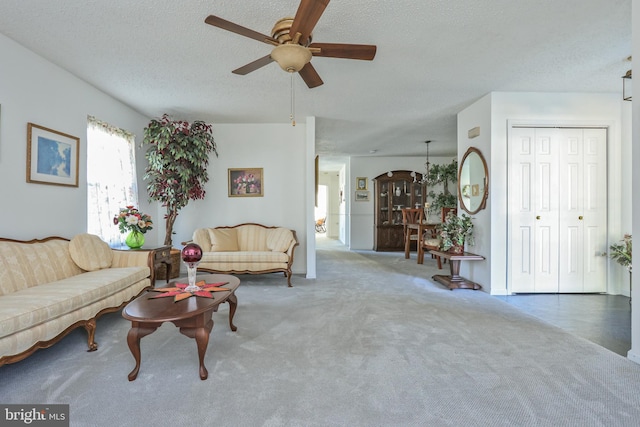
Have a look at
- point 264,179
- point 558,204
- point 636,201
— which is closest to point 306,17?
point 636,201

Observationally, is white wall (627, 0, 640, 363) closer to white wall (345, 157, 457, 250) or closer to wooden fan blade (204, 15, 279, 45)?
wooden fan blade (204, 15, 279, 45)

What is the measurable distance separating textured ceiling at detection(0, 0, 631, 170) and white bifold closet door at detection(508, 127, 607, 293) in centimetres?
66

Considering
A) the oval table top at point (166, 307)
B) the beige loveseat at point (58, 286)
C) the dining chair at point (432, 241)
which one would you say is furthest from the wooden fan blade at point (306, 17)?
the dining chair at point (432, 241)

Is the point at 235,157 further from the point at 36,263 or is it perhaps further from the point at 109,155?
the point at 36,263

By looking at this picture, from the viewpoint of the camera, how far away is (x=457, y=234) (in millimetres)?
4387

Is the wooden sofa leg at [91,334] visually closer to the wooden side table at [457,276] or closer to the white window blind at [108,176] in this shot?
the white window blind at [108,176]

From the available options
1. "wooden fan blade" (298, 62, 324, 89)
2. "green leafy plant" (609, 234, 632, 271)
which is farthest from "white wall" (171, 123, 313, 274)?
"green leafy plant" (609, 234, 632, 271)

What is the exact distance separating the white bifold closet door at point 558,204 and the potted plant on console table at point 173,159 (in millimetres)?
4400

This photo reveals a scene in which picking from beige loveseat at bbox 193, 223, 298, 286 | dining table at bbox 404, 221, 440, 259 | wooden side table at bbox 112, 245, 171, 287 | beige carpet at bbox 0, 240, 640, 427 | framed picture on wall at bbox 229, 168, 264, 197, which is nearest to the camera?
beige carpet at bbox 0, 240, 640, 427

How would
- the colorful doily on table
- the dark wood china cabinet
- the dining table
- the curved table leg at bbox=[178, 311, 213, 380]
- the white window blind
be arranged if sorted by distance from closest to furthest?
the curved table leg at bbox=[178, 311, 213, 380] → the colorful doily on table → the white window blind → the dining table → the dark wood china cabinet

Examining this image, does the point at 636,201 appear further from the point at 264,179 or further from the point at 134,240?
the point at 134,240

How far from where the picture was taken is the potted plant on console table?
4410 millimetres

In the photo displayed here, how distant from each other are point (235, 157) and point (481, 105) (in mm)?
3833

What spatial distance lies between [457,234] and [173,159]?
413cm
